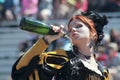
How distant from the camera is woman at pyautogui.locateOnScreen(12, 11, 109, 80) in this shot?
3.92 meters

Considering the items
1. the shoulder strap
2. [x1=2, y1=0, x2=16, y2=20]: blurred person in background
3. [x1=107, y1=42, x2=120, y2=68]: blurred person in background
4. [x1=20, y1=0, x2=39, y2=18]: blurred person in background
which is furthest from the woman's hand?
[x1=2, y1=0, x2=16, y2=20]: blurred person in background

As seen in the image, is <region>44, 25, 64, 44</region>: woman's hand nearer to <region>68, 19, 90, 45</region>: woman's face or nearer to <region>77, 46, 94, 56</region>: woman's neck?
<region>68, 19, 90, 45</region>: woman's face

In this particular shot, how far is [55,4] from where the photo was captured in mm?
10219

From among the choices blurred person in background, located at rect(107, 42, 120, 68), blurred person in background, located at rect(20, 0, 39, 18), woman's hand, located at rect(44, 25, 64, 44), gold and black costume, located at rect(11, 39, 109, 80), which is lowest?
blurred person in background, located at rect(107, 42, 120, 68)

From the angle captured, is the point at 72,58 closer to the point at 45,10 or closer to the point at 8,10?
the point at 45,10

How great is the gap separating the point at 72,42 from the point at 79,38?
0.07 meters

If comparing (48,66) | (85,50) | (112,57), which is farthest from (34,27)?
(112,57)

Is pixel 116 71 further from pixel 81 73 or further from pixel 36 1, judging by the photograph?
pixel 81 73

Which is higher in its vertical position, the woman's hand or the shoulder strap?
the woman's hand

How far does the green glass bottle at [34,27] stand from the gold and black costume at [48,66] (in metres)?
0.10

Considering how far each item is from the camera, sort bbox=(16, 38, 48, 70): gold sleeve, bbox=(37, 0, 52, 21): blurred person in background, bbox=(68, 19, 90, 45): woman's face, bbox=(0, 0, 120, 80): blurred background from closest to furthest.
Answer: bbox=(16, 38, 48, 70): gold sleeve → bbox=(68, 19, 90, 45): woman's face → bbox=(37, 0, 52, 21): blurred person in background → bbox=(0, 0, 120, 80): blurred background

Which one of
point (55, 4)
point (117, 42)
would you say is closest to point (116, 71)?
point (117, 42)

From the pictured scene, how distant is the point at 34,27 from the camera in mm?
4051

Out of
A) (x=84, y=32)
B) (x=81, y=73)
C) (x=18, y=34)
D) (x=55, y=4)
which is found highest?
Answer: (x=84, y=32)
